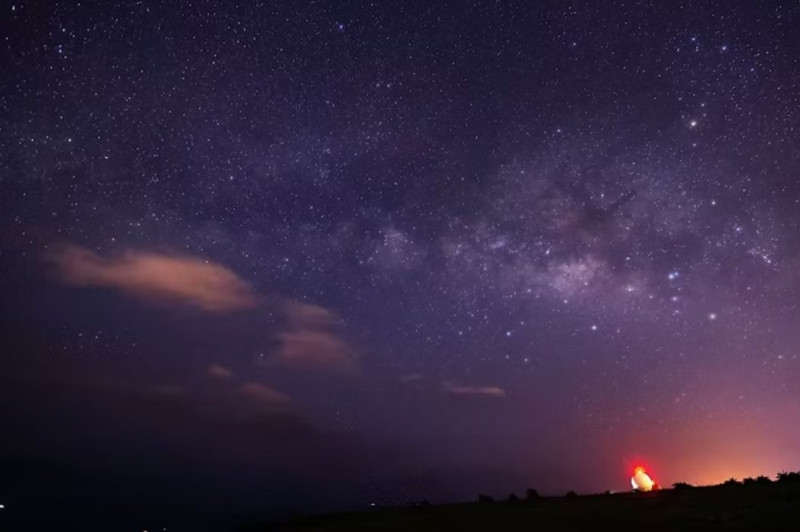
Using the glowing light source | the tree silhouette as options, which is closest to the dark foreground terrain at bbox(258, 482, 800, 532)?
the tree silhouette

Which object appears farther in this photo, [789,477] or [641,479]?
[641,479]

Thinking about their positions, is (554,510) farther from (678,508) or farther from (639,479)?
(639,479)

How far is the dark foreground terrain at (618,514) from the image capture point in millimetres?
11953

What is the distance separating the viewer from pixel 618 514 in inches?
540

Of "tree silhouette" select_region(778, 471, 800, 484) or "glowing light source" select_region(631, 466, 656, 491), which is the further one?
"glowing light source" select_region(631, 466, 656, 491)

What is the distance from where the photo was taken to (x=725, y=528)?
11.3 m

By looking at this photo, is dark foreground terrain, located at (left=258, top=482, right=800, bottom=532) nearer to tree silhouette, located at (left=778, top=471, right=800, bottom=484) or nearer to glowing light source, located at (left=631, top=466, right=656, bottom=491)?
tree silhouette, located at (left=778, top=471, right=800, bottom=484)

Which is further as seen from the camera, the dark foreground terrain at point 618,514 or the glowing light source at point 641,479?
the glowing light source at point 641,479

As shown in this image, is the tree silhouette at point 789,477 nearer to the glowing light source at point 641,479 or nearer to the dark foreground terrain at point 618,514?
the dark foreground terrain at point 618,514

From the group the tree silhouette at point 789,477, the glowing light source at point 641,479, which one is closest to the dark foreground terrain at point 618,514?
the tree silhouette at point 789,477

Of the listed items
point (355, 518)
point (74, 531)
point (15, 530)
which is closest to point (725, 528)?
point (355, 518)

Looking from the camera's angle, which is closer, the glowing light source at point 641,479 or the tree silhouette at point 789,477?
the tree silhouette at point 789,477

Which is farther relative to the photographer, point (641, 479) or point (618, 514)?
point (641, 479)

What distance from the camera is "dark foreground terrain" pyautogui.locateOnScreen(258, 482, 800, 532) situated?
12.0m
